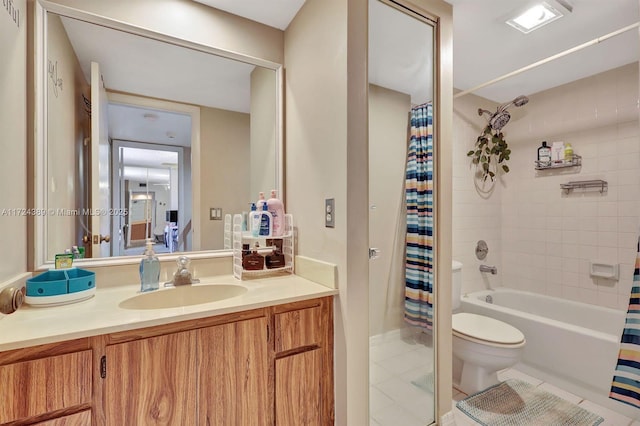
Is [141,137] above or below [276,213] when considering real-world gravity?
above

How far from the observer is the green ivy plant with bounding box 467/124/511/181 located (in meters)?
2.84

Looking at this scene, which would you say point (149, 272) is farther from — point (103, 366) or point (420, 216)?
point (420, 216)

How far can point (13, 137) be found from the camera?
111 centimetres

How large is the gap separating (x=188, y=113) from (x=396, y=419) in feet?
6.36

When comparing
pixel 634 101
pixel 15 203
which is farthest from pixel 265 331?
pixel 634 101

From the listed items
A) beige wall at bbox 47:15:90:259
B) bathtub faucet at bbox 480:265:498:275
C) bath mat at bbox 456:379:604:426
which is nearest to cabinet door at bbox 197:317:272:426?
beige wall at bbox 47:15:90:259

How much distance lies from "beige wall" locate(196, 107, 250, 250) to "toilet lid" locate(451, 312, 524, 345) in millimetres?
1588

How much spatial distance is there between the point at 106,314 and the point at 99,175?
71cm

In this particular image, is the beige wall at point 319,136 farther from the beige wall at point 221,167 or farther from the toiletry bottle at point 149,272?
the toiletry bottle at point 149,272

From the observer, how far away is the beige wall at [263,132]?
1795 mm

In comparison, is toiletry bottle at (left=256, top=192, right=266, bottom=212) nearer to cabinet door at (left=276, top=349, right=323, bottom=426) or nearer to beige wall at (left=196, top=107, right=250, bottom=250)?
beige wall at (left=196, top=107, right=250, bottom=250)

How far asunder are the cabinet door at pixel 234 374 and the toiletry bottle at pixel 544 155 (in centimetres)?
282

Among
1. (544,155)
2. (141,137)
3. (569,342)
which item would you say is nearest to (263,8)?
(141,137)

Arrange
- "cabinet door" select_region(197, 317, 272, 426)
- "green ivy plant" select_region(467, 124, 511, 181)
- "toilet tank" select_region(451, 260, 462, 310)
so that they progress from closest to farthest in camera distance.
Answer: "cabinet door" select_region(197, 317, 272, 426) → "toilet tank" select_region(451, 260, 462, 310) → "green ivy plant" select_region(467, 124, 511, 181)
